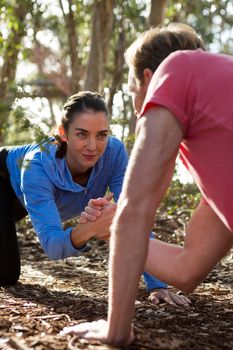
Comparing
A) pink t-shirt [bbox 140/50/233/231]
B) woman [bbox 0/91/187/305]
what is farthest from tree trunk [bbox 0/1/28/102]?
pink t-shirt [bbox 140/50/233/231]

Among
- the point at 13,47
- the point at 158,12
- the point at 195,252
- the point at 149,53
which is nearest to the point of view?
the point at 149,53

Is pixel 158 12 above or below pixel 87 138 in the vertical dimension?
above

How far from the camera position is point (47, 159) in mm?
3994

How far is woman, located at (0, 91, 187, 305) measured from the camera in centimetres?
369

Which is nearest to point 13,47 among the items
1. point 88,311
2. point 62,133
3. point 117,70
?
point 117,70

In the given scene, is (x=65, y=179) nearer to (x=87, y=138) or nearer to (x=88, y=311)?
(x=87, y=138)

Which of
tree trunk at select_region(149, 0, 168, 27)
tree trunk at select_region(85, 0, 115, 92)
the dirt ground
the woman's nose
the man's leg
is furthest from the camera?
tree trunk at select_region(85, 0, 115, 92)

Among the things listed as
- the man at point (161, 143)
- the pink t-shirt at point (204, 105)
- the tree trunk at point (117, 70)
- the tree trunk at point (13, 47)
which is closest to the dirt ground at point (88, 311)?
the man at point (161, 143)

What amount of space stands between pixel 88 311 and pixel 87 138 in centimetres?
104

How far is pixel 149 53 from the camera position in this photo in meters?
2.78

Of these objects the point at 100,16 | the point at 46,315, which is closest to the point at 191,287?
the point at 46,315

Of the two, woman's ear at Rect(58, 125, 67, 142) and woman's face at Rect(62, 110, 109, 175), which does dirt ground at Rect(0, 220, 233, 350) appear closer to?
woman's face at Rect(62, 110, 109, 175)

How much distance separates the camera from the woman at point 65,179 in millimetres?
3688

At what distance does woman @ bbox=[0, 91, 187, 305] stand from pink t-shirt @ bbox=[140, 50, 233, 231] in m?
1.04
